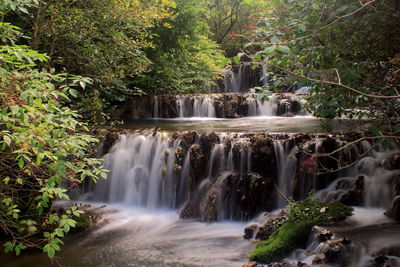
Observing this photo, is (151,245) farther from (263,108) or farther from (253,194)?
(263,108)

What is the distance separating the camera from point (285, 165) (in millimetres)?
7672

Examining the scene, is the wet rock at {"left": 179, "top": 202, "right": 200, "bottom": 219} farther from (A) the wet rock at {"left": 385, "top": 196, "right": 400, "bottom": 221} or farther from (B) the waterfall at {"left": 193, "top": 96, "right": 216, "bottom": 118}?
(B) the waterfall at {"left": 193, "top": 96, "right": 216, "bottom": 118}

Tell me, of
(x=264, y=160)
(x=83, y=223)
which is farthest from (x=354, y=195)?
(x=83, y=223)

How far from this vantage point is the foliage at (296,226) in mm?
5273

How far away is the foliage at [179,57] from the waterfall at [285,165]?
807cm

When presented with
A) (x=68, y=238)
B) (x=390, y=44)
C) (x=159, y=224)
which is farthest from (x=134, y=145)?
(x=390, y=44)

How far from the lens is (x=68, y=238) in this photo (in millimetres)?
6539

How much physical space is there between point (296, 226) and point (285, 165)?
231 centimetres

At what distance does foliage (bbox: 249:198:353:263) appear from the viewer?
17.3 ft

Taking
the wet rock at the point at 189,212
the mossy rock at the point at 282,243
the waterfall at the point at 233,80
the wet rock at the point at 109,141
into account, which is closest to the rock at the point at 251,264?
the mossy rock at the point at 282,243

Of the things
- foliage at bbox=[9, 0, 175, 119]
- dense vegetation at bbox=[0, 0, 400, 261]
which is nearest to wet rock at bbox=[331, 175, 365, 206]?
dense vegetation at bbox=[0, 0, 400, 261]

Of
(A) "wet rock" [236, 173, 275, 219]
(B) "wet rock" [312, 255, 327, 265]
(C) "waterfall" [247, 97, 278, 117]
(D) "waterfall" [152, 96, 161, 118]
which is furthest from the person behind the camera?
(D) "waterfall" [152, 96, 161, 118]

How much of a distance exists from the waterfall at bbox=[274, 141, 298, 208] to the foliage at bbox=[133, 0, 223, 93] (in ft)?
26.5

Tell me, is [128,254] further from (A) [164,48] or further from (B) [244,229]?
(A) [164,48]
